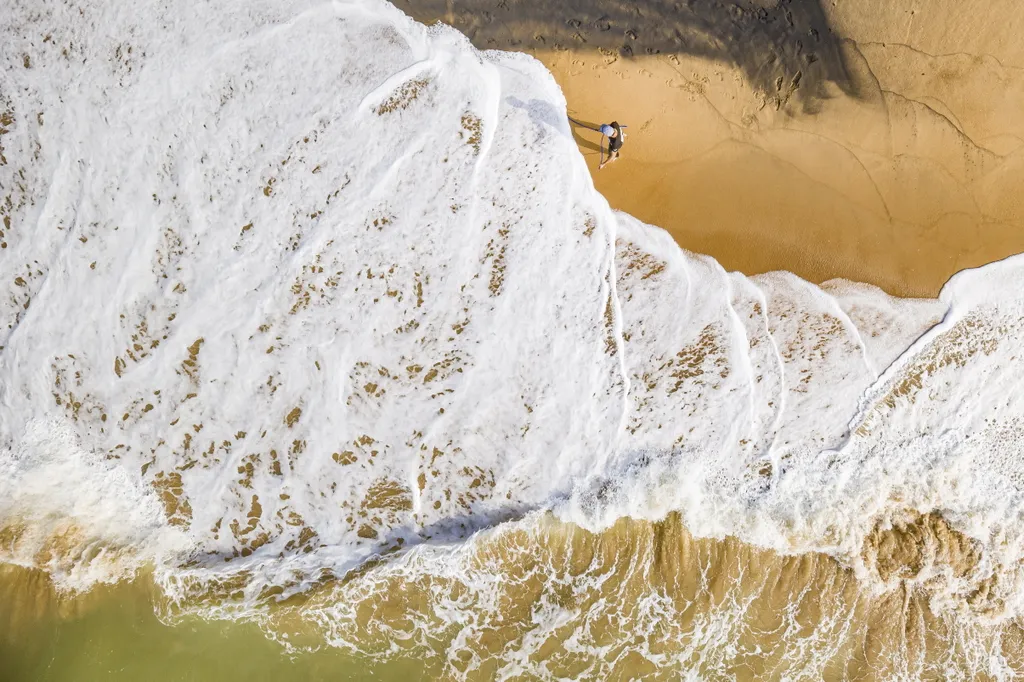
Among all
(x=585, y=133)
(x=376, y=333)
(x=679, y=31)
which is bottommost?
(x=376, y=333)

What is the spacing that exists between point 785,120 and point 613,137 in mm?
1746

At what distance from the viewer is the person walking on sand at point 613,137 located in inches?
190

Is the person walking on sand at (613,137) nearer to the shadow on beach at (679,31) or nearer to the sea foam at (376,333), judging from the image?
the sea foam at (376,333)

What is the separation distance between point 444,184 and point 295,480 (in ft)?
10.2

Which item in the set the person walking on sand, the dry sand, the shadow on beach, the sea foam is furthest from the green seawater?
the shadow on beach

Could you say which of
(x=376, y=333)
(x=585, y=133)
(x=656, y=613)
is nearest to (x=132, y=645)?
(x=376, y=333)

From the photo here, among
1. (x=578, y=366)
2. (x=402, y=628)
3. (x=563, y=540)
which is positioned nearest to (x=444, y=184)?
(x=578, y=366)

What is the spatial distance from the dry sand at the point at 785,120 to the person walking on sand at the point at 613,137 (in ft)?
0.48

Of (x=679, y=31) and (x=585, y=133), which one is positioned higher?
(x=679, y=31)

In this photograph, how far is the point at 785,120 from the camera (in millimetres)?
5270

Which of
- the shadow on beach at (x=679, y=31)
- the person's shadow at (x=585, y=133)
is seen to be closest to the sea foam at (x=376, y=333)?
the person's shadow at (x=585, y=133)

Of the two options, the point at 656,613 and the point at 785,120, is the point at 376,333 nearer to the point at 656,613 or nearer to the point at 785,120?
→ the point at 656,613

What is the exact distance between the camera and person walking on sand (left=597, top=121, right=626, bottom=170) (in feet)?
15.8

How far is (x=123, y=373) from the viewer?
17.1 feet
